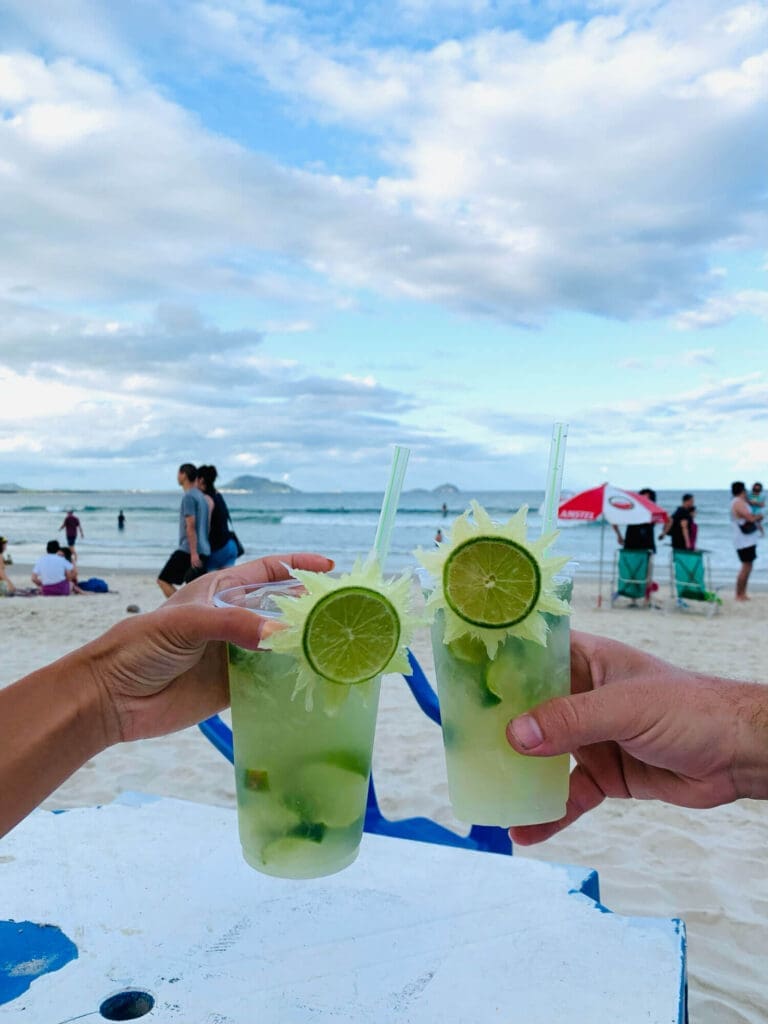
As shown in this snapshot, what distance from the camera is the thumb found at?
4.83 feet

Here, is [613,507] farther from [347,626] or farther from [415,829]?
[347,626]

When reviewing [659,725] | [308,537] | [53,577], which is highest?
[659,725]

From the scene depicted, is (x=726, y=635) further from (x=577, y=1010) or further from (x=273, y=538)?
(x=273, y=538)

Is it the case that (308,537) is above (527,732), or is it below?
below

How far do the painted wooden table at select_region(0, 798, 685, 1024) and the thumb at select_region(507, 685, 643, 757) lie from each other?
390mm

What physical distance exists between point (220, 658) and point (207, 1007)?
0.72 m

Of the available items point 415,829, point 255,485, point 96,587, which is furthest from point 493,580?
point 255,485

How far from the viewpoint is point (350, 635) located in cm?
135

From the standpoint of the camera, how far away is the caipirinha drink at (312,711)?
53.0 inches

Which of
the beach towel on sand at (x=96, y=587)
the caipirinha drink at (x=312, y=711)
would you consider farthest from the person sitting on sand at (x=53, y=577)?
the caipirinha drink at (x=312, y=711)

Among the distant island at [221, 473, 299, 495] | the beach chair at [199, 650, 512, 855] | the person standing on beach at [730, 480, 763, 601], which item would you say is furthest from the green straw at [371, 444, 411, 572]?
the distant island at [221, 473, 299, 495]

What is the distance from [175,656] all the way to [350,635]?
0.44 m

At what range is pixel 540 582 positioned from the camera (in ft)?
4.59

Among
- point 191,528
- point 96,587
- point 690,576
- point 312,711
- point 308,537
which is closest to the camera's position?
point 312,711
